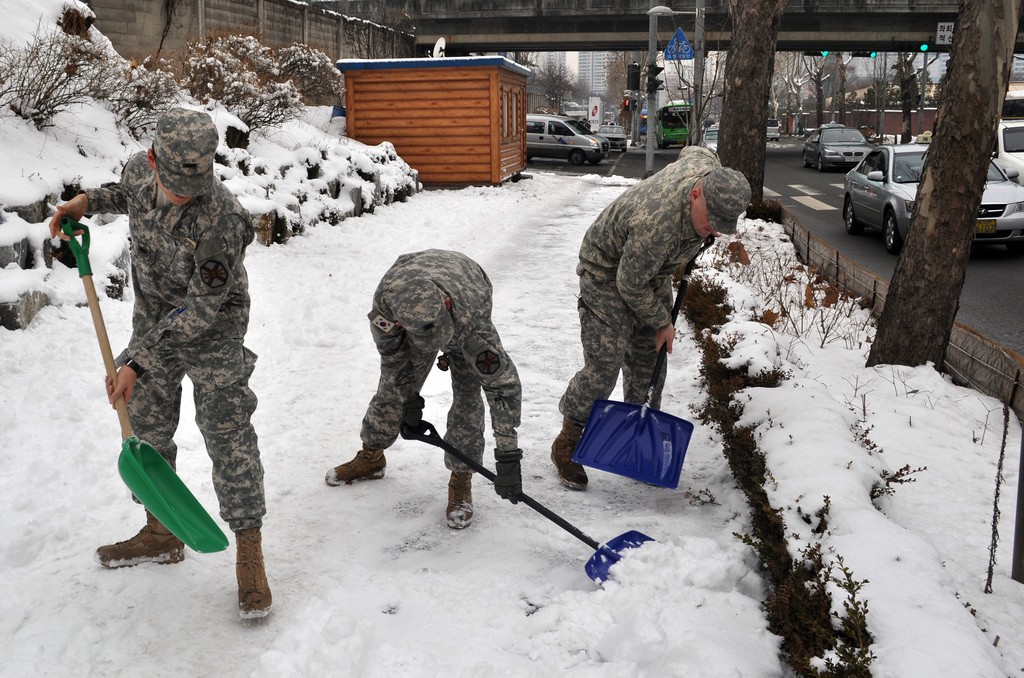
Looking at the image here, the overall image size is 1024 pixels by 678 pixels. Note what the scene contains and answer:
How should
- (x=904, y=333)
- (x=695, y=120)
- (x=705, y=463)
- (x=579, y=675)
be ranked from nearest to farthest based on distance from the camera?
(x=579, y=675) → (x=705, y=463) → (x=904, y=333) → (x=695, y=120)

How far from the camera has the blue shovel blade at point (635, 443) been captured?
13.0ft

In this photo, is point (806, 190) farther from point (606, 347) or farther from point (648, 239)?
point (648, 239)

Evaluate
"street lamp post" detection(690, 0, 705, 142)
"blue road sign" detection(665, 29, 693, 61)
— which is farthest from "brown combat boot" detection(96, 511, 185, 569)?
"blue road sign" detection(665, 29, 693, 61)

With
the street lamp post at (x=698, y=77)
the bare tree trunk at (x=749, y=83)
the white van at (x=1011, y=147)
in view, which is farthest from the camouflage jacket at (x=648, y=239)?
the street lamp post at (x=698, y=77)

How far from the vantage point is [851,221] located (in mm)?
12688

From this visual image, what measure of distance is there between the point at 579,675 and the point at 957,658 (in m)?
1.10

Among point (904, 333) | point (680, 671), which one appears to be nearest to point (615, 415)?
point (680, 671)

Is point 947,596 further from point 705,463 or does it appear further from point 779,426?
point 705,463

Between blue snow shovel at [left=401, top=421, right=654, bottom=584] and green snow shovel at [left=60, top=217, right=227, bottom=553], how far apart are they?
1005mm

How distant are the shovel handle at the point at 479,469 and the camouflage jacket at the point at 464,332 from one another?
0.22 metres

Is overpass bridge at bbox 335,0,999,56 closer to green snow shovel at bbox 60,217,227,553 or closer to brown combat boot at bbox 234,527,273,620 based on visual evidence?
green snow shovel at bbox 60,217,227,553

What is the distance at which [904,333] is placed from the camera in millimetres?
5273

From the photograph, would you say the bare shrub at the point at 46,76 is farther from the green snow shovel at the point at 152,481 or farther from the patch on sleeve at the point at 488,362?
the patch on sleeve at the point at 488,362

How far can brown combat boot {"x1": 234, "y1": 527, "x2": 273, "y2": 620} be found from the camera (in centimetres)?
294
